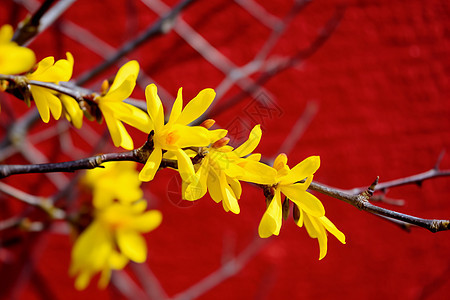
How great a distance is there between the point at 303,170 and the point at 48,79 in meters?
0.25

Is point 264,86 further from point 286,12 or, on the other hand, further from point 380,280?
point 380,280

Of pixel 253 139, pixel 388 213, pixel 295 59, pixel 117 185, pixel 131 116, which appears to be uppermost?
pixel 295 59

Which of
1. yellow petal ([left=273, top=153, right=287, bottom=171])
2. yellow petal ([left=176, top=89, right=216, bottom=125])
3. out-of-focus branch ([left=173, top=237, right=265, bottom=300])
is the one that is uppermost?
out-of-focus branch ([left=173, top=237, right=265, bottom=300])

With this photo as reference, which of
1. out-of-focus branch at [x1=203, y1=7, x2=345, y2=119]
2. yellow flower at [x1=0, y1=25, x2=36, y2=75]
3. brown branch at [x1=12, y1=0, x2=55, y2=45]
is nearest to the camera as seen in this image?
yellow flower at [x1=0, y1=25, x2=36, y2=75]

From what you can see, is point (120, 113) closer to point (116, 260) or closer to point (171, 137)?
point (171, 137)

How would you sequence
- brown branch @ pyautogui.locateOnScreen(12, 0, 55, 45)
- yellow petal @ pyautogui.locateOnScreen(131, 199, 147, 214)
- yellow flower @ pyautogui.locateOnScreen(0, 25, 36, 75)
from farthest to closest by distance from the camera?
yellow petal @ pyautogui.locateOnScreen(131, 199, 147, 214)
brown branch @ pyautogui.locateOnScreen(12, 0, 55, 45)
yellow flower @ pyautogui.locateOnScreen(0, 25, 36, 75)

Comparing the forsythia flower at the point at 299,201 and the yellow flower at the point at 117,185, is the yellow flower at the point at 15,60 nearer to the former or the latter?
the forsythia flower at the point at 299,201

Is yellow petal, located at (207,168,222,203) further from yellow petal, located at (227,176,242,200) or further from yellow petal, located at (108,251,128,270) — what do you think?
yellow petal, located at (108,251,128,270)

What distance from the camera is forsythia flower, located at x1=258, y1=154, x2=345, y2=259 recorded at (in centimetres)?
32

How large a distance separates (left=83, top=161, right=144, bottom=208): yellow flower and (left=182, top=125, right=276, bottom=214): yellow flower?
0.42 metres

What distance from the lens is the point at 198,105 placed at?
32 centimetres

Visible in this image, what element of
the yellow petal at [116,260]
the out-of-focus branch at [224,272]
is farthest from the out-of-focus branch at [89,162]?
the out-of-focus branch at [224,272]

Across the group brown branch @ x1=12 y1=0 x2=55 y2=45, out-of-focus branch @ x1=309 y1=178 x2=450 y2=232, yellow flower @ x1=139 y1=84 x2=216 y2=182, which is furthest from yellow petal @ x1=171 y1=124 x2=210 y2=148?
brown branch @ x1=12 y1=0 x2=55 y2=45

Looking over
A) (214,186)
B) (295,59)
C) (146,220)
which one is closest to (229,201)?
(214,186)
